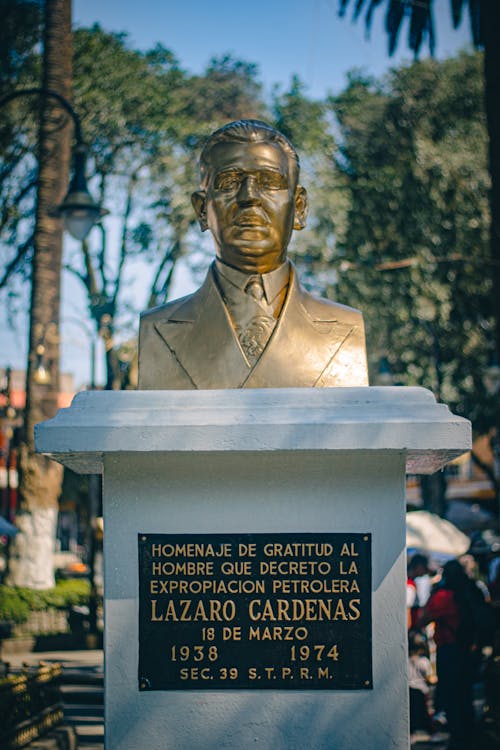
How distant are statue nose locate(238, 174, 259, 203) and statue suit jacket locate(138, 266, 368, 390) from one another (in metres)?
0.45

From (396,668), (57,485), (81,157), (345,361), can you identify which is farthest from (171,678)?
(57,485)

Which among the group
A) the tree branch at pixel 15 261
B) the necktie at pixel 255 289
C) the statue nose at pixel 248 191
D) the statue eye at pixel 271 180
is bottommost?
the necktie at pixel 255 289

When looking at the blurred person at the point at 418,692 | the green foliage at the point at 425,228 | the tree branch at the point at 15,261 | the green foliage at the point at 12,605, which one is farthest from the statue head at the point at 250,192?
the tree branch at the point at 15,261

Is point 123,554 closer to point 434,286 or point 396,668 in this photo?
point 396,668

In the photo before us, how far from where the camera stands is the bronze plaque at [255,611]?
377 cm

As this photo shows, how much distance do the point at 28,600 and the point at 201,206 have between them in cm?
1461

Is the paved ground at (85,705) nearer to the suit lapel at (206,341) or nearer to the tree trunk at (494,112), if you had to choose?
the suit lapel at (206,341)

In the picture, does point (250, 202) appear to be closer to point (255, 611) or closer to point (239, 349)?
point (239, 349)

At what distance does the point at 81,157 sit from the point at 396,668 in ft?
27.9

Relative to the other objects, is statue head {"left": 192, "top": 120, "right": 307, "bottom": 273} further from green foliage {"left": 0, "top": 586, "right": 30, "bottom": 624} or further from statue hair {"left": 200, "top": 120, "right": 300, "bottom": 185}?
green foliage {"left": 0, "top": 586, "right": 30, "bottom": 624}

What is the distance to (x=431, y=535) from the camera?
15.0 m

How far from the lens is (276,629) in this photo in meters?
3.79

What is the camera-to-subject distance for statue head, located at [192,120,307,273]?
444cm

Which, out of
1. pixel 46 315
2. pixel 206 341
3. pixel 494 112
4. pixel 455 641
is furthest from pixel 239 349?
pixel 46 315
